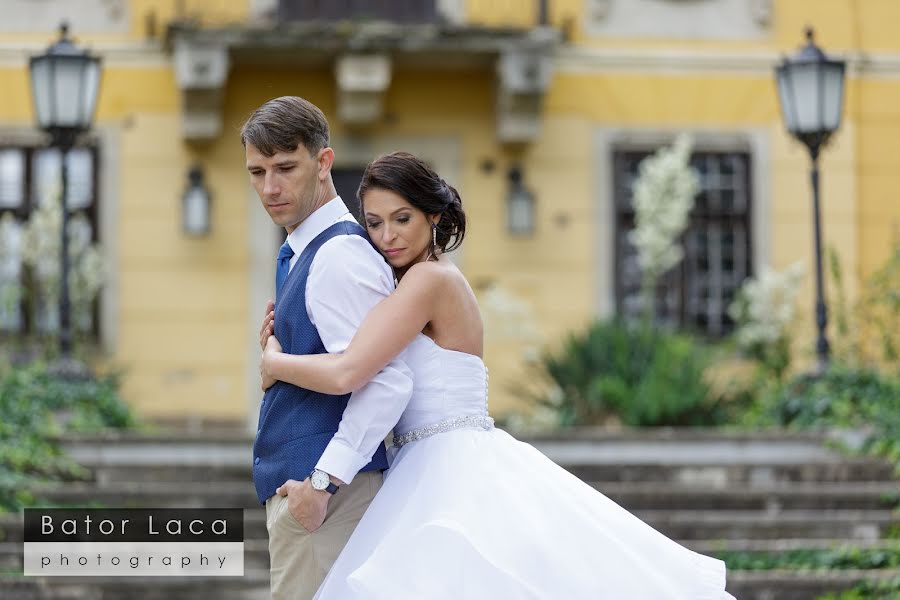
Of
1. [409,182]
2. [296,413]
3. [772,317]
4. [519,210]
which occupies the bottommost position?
[772,317]

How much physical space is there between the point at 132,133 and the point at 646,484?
673 cm

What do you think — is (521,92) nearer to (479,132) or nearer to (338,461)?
(479,132)

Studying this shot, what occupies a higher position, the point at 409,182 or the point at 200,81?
the point at 200,81

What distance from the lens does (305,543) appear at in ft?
11.0

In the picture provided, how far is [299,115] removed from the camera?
3.35 metres

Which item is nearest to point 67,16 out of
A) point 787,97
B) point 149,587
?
point 787,97

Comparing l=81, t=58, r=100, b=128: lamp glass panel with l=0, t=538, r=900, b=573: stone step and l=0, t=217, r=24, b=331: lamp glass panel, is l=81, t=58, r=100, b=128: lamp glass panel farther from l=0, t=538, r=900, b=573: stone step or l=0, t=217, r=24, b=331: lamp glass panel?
l=0, t=538, r=900, b=573: stone step

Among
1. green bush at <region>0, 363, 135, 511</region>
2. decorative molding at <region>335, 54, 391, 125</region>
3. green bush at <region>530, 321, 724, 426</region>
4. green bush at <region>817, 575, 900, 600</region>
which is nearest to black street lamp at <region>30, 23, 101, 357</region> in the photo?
green bush at <region>0, 363, 135, 511</region>

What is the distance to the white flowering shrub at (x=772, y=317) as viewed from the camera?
1259 centimetres

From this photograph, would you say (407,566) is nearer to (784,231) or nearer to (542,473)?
(542,473)

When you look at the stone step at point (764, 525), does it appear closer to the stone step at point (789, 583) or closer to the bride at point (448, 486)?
the stone step at point (789, 583)

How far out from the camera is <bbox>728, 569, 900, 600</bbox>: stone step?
21.3ft

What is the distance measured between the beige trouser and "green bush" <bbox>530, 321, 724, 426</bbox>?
25.0 feet

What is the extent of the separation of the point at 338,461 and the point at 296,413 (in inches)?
7.1
